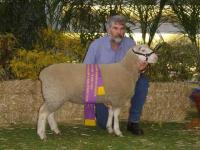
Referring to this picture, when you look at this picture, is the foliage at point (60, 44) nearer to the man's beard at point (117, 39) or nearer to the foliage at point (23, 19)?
the foliage at point (23, 19)

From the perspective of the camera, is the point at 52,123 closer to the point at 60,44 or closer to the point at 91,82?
the point at 91,82

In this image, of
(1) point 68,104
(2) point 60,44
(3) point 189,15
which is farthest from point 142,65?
(3) point 189,15

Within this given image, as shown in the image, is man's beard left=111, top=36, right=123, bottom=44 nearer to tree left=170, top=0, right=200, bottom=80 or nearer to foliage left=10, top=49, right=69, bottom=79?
foliage left=10, top=49, right=69, bottom=79

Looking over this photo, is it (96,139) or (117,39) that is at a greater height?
(117,39)

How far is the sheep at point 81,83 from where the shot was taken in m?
6.35

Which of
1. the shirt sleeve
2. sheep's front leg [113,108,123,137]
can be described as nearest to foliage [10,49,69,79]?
the shirt sleeve

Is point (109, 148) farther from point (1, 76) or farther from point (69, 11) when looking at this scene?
point (69, 11)

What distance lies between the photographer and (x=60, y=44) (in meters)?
8.53

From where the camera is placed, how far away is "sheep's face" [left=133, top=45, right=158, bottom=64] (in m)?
6.55

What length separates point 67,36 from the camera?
347 inches

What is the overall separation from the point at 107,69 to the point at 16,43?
248cm

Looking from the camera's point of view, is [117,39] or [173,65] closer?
[117,39]

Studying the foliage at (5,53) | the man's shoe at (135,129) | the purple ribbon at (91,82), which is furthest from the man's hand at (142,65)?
the foliage at (5,53)

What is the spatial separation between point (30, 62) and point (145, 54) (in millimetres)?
1965
